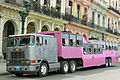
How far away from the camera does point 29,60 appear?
13.5 m

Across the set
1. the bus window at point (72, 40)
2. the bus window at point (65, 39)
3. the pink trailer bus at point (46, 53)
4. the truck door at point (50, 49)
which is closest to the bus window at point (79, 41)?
the pink trailer bus at point (46, 53)

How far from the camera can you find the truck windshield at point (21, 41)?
1368cm

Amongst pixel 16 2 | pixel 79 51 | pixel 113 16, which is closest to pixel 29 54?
pixel 79 51

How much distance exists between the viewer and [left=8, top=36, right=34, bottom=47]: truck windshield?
44.9 feet

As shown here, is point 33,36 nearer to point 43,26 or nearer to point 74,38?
point 74,38

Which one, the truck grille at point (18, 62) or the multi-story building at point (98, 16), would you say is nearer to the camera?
the truck grille at point (18, 62)

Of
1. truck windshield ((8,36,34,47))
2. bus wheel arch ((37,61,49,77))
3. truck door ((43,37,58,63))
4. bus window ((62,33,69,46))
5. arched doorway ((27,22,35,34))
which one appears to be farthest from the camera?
arched doorway ((27,22,35,34))

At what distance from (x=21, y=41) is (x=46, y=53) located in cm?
170

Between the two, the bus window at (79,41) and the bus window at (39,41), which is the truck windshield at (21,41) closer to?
the bus window at (39,41)

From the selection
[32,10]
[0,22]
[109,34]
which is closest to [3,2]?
[0,22]

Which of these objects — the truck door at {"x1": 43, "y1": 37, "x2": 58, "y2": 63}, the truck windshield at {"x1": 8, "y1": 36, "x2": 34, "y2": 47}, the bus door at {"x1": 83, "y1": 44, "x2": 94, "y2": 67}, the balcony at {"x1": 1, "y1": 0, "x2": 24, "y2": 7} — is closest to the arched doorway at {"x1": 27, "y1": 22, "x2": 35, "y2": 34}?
the balcony at {"x1": 1, "y1": 0, "x2": 24, "y2": 7}

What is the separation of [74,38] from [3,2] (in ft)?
25.8

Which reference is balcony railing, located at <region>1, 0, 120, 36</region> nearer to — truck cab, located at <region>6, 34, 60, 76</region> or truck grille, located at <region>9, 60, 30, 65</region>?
truck cab, located at <region>6, 34, 60, 76</region>

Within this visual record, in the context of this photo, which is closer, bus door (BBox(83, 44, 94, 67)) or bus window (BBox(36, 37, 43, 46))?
bus window (BBox(36, 37, 43, 46))
